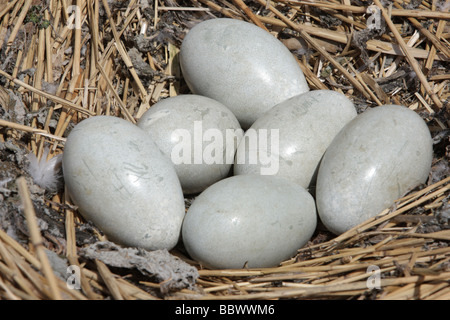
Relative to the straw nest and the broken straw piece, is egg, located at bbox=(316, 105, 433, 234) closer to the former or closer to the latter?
the straw nest

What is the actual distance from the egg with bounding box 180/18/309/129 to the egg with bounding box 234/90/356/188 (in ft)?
0.45

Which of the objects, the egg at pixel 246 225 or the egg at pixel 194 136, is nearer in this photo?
the egg at pixel 246 225

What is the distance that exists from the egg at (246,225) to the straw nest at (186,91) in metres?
0.06

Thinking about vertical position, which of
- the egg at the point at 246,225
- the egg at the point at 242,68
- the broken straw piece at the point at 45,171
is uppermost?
the egg at the point at 242,68

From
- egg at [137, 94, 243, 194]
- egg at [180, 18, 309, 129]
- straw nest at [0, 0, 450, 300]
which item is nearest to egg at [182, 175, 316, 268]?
straw nest at [0, 0, 450, 300]

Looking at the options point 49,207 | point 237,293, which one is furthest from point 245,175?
point 49,207

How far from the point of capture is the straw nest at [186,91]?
4.91 ft

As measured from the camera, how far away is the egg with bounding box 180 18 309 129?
6.66 ft

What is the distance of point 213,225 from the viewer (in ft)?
5.35

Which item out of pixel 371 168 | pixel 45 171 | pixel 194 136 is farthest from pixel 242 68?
pixel 45 171

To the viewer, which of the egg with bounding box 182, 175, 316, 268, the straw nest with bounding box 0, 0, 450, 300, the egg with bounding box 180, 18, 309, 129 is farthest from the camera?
the egg with bounding box 180, 18, 309, 129

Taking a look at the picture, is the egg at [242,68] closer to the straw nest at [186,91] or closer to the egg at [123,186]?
the straw nest at [186,91]

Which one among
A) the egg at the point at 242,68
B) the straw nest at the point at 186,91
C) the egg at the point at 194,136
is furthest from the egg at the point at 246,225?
the egg at the point at 242,68
